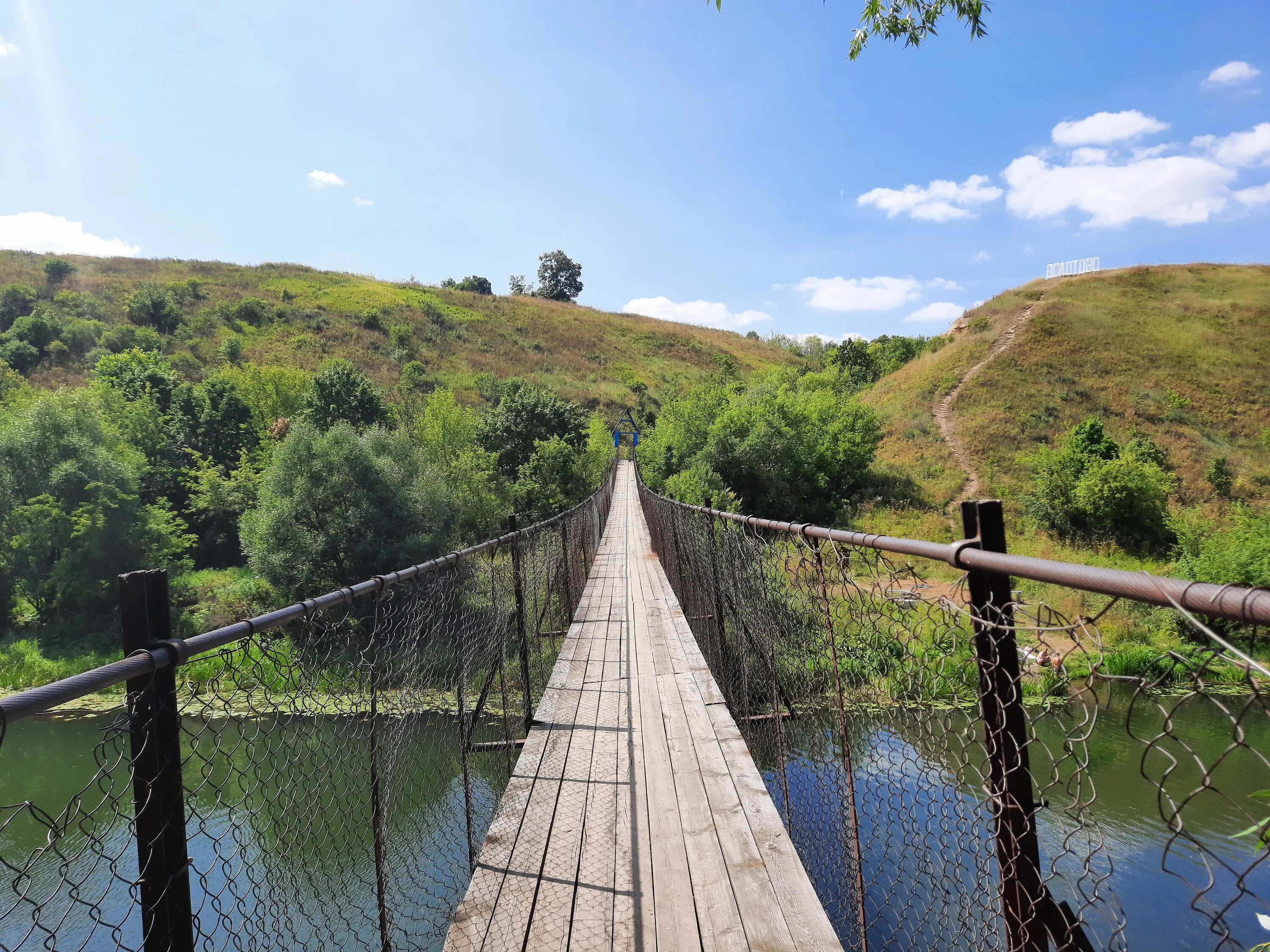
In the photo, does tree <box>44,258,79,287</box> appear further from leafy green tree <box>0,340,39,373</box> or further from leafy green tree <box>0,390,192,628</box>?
leafy green tree <box>0,390,192,628</box>

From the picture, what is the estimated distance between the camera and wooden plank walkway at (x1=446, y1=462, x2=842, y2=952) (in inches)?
81.5

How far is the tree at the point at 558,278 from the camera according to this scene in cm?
8338

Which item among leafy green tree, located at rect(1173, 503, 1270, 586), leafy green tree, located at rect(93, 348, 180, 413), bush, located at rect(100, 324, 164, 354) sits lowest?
leafy green tree, located at rect(1173, 503, 1270, 586)

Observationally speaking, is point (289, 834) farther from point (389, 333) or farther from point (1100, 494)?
point (389, 333)

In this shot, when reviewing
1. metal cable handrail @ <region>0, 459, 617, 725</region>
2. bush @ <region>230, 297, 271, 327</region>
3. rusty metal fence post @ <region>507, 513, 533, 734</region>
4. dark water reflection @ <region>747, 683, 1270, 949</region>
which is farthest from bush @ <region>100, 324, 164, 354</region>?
metal cable handrail @ <region>0, 459, 617, 725</region>

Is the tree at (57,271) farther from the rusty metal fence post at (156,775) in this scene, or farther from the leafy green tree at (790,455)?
the rusty metal fence post at (156,775)

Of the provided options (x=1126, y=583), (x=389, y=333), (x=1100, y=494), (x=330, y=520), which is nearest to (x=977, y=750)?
(x=1126, y=583)

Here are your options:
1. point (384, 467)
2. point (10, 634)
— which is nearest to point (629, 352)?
point (384, 467)

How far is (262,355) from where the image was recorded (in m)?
41.3

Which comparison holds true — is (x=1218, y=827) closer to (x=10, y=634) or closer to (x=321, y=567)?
(x=321, y=567)

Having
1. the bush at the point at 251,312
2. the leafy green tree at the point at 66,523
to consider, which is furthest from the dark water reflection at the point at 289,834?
the bush at the point at 251,312

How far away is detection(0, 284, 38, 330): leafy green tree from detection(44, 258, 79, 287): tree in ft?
12.6

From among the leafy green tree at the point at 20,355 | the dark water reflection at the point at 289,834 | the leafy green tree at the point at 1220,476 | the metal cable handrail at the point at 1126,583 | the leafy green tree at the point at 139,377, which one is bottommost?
the dark water reflection at the point at 289,834

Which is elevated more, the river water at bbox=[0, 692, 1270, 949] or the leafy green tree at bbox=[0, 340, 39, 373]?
the leafy green tree at bbox=[0, 340, 39, 373]
